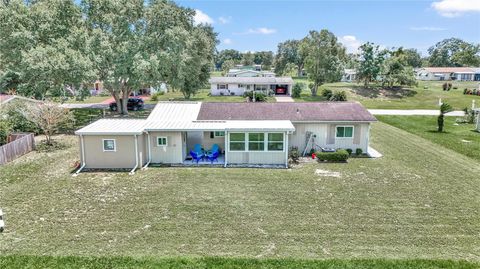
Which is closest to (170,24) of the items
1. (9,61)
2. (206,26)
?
(9,61)

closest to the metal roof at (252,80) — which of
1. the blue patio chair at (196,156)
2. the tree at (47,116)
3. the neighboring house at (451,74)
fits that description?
the tree at (47,116)

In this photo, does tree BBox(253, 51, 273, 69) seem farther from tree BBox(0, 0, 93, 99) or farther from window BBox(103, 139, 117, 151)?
window BBox(103, 139, 117, 151)

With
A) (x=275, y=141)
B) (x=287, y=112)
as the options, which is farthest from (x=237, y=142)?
(x=287, y=112)

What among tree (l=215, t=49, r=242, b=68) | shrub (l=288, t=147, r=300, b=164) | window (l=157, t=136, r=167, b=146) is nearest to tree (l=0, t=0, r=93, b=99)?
window (l=157, t=136, r=167, b=146)

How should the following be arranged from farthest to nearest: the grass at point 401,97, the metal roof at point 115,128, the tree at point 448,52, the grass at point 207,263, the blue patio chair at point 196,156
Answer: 1. the tree at point 448,52
2. the grass at point 401,97
3. the blue patio chair at point 196,156
4. the metal roof at point 115,128
5. the grass at point 207,263

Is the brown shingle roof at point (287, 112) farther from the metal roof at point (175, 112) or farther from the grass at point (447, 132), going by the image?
the grass at point (447, 132)

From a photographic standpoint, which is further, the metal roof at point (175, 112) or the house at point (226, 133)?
the metal roof at point (175, 112)

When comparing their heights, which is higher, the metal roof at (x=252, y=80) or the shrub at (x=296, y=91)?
the metal roof at (x=252, y=80)

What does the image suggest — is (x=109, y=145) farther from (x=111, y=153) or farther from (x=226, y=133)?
(x=226, y=133)
